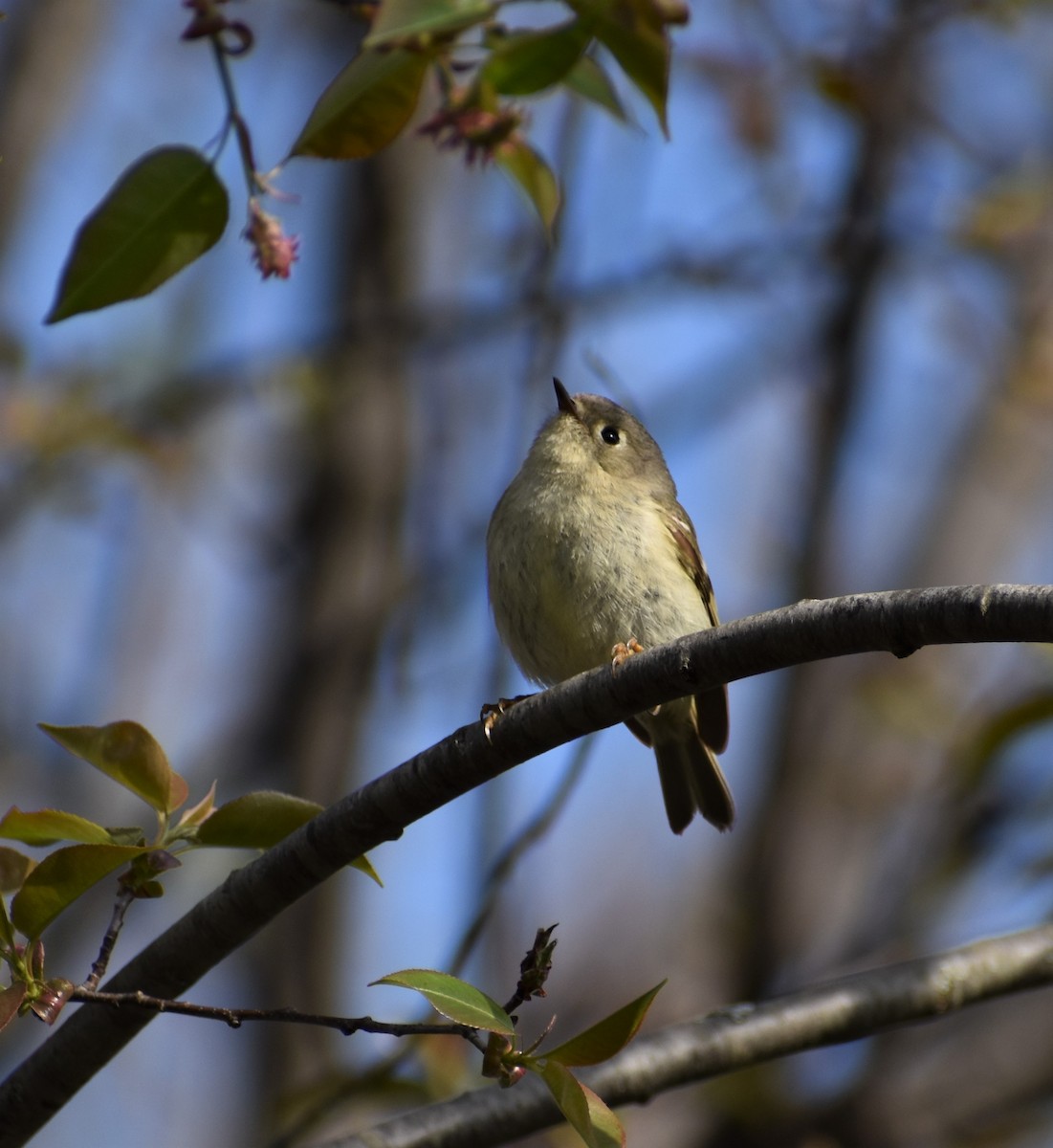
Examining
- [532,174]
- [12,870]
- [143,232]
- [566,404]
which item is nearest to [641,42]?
[532,174]

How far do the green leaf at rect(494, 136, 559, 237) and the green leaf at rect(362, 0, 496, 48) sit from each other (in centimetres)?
53

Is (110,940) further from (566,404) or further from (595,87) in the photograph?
(566,404)

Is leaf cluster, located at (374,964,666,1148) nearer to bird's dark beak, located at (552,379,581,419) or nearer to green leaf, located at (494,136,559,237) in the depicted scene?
green leaf, located at (494,136,559,237)

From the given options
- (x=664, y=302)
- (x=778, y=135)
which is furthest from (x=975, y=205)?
(x=664, y=302)

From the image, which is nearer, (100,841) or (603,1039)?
Answer: (603,1039)

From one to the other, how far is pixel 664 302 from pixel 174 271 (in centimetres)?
413

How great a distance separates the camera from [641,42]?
88.1 inches

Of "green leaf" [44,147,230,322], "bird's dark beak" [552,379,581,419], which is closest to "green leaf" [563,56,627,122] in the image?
"green leaf" [44,147,230,322]

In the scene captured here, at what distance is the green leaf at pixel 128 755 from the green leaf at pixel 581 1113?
2.42 ft

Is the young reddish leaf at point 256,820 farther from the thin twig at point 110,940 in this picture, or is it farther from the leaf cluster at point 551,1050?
the leaf cluster at point 551,1050

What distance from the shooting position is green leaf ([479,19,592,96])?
208cm

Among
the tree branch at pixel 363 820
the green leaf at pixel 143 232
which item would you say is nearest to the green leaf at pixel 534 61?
the green leaf at pixel 143 232

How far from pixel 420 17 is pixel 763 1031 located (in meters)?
2.03

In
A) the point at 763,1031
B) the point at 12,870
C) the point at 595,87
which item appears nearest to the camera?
the point at 12,870
